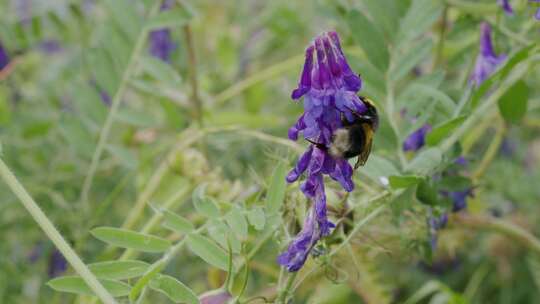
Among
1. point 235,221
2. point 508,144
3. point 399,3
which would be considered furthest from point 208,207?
point 508,144

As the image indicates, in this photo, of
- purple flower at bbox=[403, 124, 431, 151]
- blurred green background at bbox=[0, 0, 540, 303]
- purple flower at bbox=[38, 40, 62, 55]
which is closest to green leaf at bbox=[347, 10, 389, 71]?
blurred green background at bbox=[0, 0, 540, 303]

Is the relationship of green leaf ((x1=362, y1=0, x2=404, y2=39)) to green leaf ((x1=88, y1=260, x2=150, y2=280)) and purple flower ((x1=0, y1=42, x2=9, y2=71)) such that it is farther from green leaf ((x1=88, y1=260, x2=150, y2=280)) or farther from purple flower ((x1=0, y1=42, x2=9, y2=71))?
purple flower ((x1=0, y1=42, x2=9, y2=71))

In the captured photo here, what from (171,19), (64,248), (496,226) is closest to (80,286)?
(64,248)

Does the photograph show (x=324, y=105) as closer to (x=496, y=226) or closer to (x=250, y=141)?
(x=496, y=226)

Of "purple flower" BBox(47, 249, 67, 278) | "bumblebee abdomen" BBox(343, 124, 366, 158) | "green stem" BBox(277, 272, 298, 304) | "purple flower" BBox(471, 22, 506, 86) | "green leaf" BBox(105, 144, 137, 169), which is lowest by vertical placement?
"purple flower" BBox(47, 249, 67, 278)

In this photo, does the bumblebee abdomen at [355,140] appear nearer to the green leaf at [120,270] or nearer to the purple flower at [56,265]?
the green leaf at [120,270]
